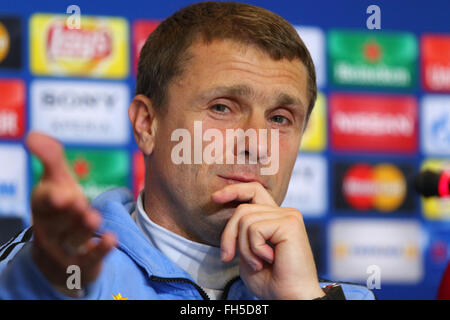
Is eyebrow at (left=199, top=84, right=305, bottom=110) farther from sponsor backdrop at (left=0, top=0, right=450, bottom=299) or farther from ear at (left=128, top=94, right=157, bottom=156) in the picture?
sponsor backdrop at (left=0, top=0, right=450, bottom=299)

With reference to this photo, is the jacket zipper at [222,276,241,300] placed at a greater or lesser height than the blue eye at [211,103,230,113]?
lesser

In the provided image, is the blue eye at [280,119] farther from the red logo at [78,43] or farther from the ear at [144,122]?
the red logo at [78,43]

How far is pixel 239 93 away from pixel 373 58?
1396 mm

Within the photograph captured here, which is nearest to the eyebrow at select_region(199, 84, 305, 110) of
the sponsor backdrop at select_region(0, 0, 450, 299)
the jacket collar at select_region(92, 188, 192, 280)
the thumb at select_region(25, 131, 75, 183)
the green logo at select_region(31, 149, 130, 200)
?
the jacket collar at select_region(92, 188, 192, 280)

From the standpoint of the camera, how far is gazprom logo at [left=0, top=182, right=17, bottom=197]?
1.94m

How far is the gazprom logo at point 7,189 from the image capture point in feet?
6.36

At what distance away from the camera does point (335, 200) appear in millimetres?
2180

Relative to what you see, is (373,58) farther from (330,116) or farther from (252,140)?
(252,140)

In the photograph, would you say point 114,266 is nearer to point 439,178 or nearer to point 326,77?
point 439,178

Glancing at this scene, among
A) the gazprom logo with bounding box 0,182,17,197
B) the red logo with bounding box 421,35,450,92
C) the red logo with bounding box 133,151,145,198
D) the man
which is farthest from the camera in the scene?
the red logo with bounding box 421,35,450,92

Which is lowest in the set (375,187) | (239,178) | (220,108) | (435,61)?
(375,187)

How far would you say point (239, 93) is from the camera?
994 millimetres

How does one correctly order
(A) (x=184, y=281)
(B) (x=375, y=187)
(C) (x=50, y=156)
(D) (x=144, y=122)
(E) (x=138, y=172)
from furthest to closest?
A: 1. (B) (x=375, y=187)
2. (E) (x=138, y=172)
3. (D) (x=144, y=122)
4. (A) (x=184, y=281)
5. (C) (x=50, y=156)

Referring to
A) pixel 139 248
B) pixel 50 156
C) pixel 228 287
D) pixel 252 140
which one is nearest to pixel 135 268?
pixel 139 248
